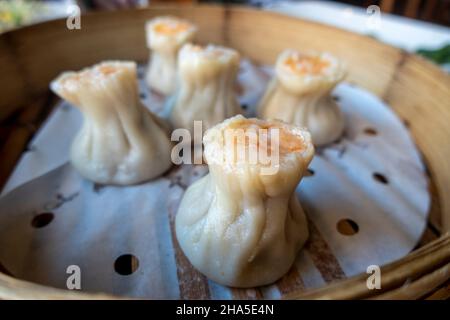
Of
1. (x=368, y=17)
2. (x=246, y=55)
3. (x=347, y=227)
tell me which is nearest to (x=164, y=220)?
(x=347, y=227)

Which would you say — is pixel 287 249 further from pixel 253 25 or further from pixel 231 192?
pixel 253 25

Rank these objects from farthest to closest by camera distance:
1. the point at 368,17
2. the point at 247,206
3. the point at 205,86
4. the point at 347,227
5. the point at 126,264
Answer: the point at 368,17 < the point at 205,86 < the point at 347,227 < the point at 126,264 < the point at 247,206

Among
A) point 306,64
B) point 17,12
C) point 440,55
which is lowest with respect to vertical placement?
point 17,12

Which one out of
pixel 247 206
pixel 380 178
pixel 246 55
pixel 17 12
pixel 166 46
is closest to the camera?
pixel 247 206

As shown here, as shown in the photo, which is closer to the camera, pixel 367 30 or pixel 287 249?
pixel 287 249

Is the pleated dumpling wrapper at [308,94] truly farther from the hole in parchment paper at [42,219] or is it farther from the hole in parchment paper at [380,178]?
the hole in parchment paper at [42,219]

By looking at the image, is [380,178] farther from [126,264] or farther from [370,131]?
[126,264]

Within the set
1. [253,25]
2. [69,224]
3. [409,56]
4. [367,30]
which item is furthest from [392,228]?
[367,30]
